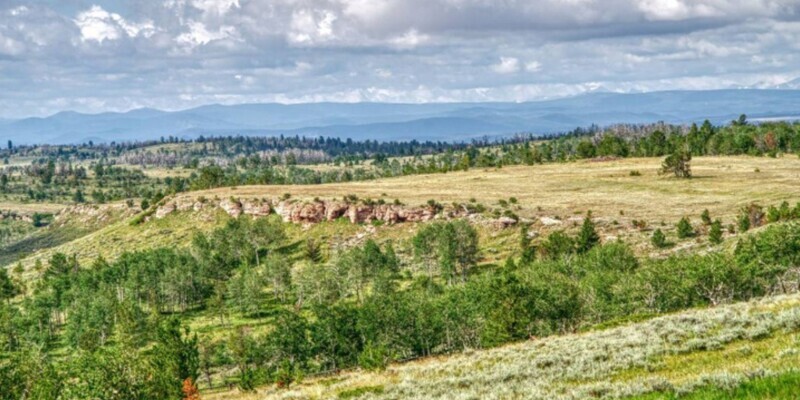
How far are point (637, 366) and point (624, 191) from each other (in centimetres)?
14789

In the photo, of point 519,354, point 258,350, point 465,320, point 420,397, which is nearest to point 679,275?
point 465,320

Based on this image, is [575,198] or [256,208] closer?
[575,198]

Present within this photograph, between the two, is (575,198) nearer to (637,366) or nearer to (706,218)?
(706,218)

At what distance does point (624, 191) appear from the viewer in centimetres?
16338

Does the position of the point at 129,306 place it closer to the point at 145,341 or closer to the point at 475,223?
the point at 145,341

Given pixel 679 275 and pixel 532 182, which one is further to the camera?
pixel 532 182

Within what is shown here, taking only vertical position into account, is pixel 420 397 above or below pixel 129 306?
above

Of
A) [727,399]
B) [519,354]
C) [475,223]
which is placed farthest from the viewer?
[475,223]

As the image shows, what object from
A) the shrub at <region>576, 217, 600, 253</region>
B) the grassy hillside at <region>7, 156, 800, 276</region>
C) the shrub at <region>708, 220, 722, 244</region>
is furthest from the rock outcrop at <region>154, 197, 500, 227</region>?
the shrub at <region>708, 220, 722, 244</region>

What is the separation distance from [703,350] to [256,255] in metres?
134

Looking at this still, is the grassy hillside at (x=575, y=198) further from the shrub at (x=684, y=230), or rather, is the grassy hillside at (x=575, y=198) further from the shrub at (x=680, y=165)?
the shrub at (x=680, y=165)

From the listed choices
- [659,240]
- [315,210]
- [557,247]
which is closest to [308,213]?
[315,210]

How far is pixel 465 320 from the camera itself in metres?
82.9

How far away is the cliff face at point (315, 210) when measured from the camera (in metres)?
156
